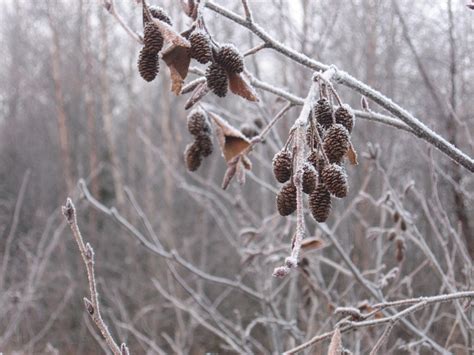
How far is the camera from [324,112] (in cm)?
Result: 85

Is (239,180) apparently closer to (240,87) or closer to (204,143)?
(204,143)

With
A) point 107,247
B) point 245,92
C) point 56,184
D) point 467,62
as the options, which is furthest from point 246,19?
point 56,184

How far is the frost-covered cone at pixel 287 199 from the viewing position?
78 centimetres

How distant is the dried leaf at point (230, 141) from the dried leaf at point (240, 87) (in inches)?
5.6

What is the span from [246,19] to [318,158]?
29 centimetres

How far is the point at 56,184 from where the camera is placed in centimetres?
1113

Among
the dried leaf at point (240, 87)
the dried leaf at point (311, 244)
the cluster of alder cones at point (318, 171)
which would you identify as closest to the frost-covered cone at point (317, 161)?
the cluster of alder cones at point (318, 171)

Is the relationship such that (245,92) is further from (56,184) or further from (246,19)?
(56,184)

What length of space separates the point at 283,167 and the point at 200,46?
0.74ft

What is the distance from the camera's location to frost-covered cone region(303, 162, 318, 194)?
765 millimetres

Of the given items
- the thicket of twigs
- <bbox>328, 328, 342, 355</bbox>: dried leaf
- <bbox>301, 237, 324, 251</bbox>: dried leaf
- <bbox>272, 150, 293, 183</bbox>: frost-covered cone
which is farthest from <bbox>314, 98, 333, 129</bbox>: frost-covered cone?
<bbox>301, 237, 324, 251</bbox>: dried leaf

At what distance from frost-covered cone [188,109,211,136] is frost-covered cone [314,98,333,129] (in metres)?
0.33

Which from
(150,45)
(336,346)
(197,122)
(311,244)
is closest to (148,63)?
(150,45)

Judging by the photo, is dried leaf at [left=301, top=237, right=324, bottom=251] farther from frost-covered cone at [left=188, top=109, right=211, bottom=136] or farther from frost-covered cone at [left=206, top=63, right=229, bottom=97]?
frost-covered cone at [left=206, top=63, right=229, bottom=97]
